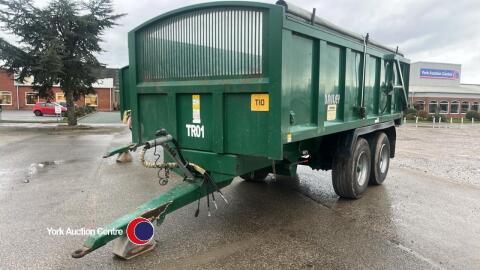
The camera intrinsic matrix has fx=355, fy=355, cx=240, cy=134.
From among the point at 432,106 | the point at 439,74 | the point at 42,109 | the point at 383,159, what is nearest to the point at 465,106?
the point at 432,106

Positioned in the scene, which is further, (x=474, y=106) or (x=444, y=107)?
(x=474, y=106)

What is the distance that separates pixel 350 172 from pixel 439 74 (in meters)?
53.6

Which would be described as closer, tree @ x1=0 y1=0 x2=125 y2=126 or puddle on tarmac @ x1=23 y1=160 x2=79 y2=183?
puddle on tarmac @ x1=23 y1=160 x2=79 y2=183

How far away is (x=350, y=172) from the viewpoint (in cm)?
550

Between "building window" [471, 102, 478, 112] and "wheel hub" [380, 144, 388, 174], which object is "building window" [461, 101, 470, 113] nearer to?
"building window" [471, 102, 478, 112]

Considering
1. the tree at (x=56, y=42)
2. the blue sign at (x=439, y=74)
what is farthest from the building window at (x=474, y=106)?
the tree at (x=56, y=42)

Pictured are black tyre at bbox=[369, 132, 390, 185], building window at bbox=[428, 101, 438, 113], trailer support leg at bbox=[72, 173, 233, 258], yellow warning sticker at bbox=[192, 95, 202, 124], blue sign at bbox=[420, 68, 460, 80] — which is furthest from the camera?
blue sign at bbox=[420, 68, 460, 80]

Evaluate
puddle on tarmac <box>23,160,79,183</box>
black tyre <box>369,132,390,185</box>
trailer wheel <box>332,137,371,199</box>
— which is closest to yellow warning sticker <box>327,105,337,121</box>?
trailer wheel <box>332,137,371,199</box>

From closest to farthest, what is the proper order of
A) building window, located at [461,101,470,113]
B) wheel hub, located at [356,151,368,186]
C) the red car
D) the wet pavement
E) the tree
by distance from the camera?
the wet pavement → wheel hub, located at [356,151,368,186] → the tree → the red car → building window, located at [461,101,470,113]

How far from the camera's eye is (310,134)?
405 cm

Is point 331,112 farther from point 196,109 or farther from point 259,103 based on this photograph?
point 196,109

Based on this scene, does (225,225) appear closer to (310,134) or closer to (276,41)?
(310,134)

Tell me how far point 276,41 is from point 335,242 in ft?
7.90

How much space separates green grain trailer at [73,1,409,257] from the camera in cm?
339
